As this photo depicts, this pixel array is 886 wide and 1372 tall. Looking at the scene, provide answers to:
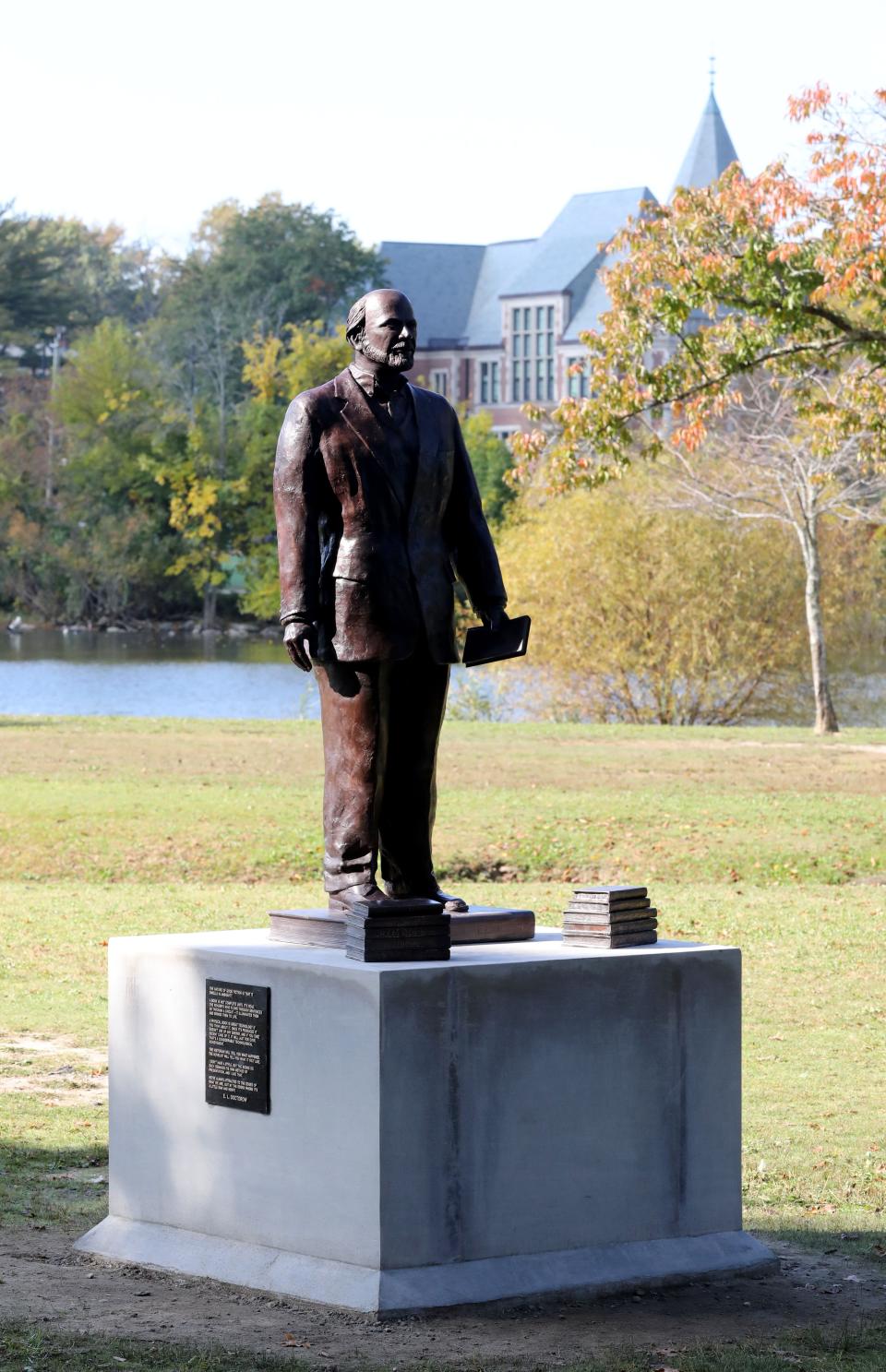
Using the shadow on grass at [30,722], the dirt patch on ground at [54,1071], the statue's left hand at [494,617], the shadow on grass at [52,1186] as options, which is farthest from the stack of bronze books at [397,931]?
the shadow on grass at [30,722]

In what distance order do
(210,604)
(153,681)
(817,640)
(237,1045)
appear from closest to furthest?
(237,1045) < (817,640) < (153,681) < (210,604)

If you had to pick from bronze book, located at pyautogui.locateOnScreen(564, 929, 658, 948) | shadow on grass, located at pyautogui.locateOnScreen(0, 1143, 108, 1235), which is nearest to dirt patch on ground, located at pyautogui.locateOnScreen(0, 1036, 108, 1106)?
shadow on grass, located at pyautogui.locateOnScreen(0, 1143, 108, 1235)

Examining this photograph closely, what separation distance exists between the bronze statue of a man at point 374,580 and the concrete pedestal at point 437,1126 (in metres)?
0.61

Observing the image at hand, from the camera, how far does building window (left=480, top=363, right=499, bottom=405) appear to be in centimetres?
10419

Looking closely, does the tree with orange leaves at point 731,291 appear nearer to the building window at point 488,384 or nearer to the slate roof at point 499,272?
the slate roof at point 499,272

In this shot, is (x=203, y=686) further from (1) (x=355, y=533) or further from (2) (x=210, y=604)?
(1) (x=355, y=533)

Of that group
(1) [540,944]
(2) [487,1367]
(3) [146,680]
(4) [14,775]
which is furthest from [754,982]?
(3) [146,680]

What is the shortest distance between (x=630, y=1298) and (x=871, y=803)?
1575 cm

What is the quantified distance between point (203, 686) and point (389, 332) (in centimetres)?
4005

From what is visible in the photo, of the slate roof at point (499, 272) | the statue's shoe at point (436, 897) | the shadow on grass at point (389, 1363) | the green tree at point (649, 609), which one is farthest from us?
the slate roof at point (499, 272)

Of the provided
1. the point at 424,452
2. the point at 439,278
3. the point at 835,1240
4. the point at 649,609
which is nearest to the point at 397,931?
the point at 424,452

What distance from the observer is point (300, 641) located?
24.4 ft

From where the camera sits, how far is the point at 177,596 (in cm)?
7706

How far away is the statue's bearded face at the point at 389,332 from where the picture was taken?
7.56 meters
